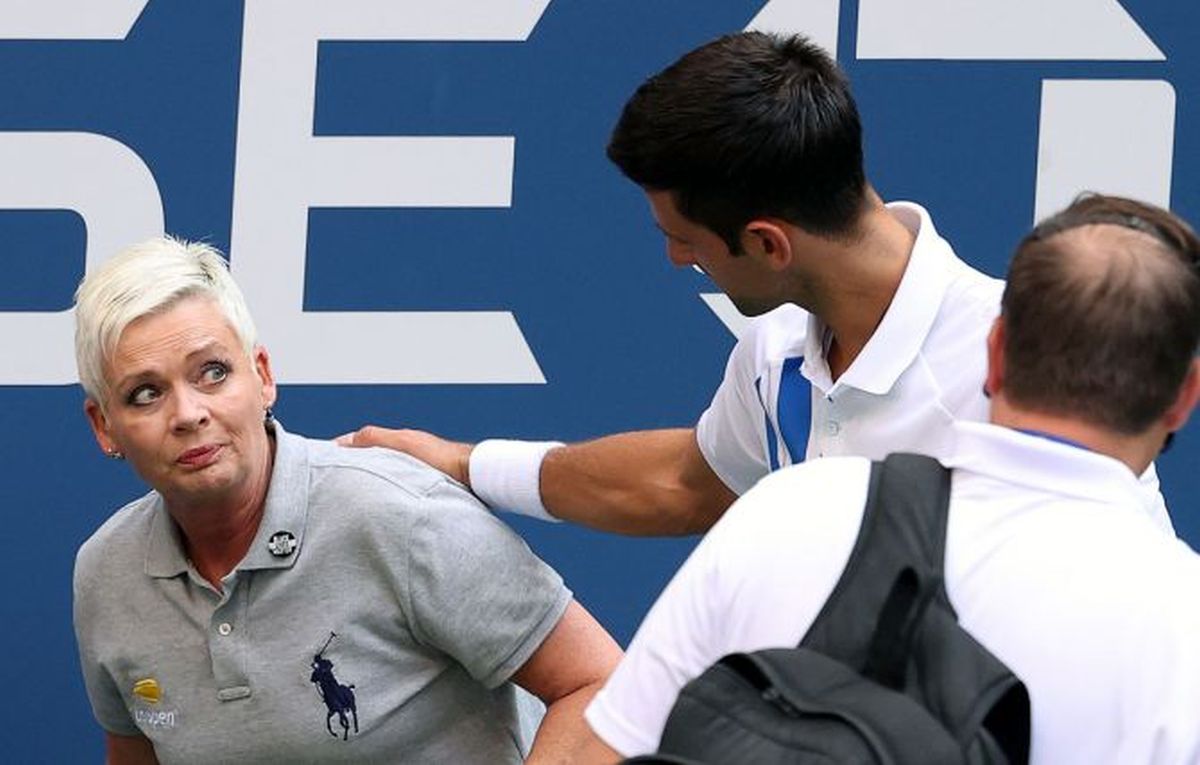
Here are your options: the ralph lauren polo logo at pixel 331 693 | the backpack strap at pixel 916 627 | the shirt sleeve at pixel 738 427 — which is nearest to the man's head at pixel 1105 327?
the backpack strap at pixel 916 627

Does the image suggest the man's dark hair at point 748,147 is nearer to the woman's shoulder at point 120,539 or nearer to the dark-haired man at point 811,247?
the dark-haired man at point 811,247

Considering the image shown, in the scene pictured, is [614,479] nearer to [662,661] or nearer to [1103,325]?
[662,661]

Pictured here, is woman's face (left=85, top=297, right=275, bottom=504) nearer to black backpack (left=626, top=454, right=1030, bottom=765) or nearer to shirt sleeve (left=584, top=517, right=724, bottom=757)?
shirt sleeve (left=584, top=517, right=724, bottom=757)

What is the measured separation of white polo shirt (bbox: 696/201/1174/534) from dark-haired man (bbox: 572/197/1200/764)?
1.85 feet

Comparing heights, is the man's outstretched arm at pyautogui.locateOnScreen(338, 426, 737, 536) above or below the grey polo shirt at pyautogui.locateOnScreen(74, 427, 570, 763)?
above

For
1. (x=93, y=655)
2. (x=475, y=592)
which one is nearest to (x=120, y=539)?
(x=93, y=655)

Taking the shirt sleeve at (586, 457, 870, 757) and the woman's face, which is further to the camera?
the woman's face

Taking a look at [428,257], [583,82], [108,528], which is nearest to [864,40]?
[583,82]

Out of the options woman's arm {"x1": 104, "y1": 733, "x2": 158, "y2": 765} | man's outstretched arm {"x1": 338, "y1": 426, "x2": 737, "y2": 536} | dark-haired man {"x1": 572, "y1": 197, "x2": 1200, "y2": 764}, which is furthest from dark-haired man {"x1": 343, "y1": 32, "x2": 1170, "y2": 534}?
woman's arm {"x1": 104, "y1": 733, "x2": 158, "y2": 765}

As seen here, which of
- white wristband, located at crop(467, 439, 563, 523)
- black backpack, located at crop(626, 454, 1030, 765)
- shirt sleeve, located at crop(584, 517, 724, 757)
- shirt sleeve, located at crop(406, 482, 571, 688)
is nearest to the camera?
black backpack, located at crop(626, 454, 1030, 765)

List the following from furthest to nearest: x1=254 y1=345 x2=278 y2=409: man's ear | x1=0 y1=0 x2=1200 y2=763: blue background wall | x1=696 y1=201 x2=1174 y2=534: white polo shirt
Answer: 1. x1=0 y1=0 x2=1200 y2=763: blue background wall
2. x1=254 y1=345 x2=278 y2=409: man's ear
3. x1=696 y1=201 x2=1174 y2=534: white polo shirt

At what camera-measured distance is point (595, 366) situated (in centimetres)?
309

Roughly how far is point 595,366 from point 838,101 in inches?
33.4

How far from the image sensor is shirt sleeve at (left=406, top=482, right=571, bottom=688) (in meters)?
2.45
